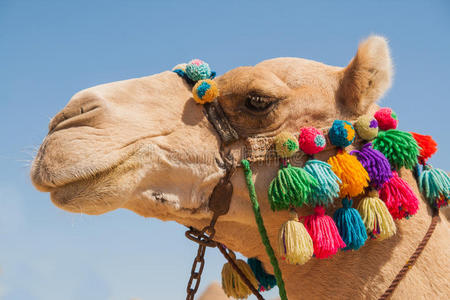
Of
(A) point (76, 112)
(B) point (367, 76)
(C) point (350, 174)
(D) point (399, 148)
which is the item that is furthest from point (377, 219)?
(A) point (76, 112)

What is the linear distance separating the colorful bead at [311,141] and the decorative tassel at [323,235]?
376mm

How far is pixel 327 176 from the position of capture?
2.87 meters

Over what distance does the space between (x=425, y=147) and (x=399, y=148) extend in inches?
13.0

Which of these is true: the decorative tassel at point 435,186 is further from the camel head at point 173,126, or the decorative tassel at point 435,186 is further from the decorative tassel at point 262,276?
the decorative tassel at point 262,276

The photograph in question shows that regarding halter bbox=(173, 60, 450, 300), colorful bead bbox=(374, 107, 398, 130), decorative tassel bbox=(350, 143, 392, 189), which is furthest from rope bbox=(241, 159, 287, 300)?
colorful bead bbox=(374, 107, 398, 130)

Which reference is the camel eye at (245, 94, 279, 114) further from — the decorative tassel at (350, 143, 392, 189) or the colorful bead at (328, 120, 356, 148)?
the decorative tassel at (350, 143, 392, 189)

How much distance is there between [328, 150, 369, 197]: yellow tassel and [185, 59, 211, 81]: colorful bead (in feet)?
3.59

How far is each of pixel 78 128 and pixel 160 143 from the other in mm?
509

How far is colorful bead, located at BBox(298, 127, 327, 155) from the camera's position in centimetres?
298

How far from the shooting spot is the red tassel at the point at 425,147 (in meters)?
3.25

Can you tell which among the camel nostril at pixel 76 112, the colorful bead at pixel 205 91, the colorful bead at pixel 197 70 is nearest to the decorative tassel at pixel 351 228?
the colorful bead at pixel 205 91

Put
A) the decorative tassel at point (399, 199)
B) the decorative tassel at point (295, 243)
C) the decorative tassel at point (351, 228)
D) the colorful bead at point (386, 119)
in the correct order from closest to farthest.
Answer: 1. the decorative tassel at point (295, 243)
2. the decorative tassel at point (351, 228)
3. the decorative tassel at point (399, 199)
4. the colorful bead at point (386, 119)

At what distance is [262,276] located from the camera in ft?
11.6

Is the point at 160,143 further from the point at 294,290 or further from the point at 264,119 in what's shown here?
the point at 294,290
